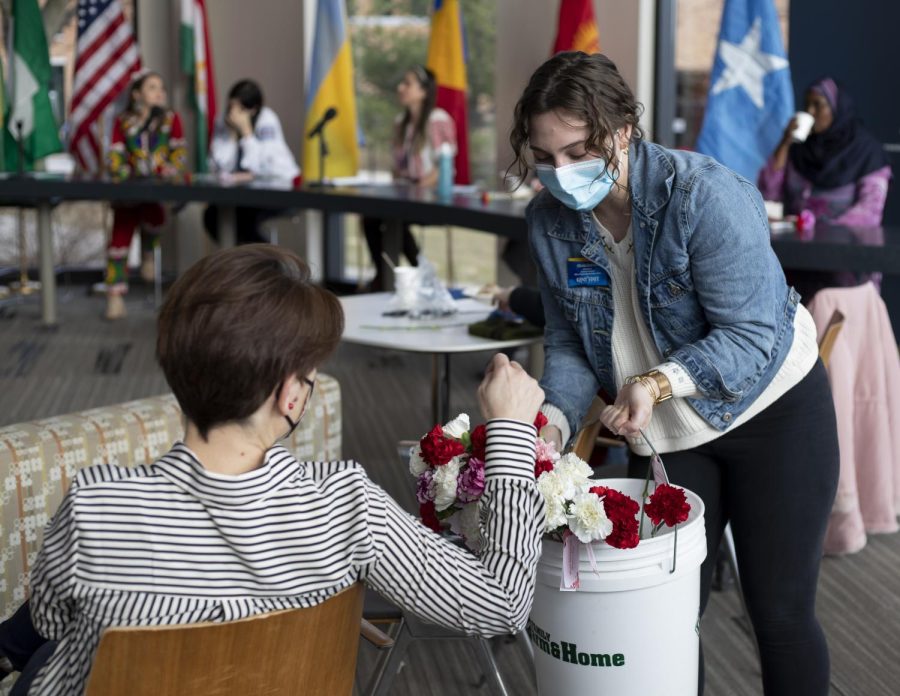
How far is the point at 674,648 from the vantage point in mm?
1749

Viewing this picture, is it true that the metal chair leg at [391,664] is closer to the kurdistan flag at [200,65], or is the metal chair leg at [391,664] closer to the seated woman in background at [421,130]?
the seated woman in background at [421,130]

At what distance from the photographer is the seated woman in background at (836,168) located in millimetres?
4680

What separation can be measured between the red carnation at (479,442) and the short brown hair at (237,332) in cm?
33

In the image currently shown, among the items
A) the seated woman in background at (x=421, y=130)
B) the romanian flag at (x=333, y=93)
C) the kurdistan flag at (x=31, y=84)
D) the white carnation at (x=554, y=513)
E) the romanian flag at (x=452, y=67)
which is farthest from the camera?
the romanian flag at (x=333, y=93)

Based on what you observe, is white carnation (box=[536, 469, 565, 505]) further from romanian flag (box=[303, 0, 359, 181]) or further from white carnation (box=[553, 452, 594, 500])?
romanian flag (box=[303, 0, 359, 181])

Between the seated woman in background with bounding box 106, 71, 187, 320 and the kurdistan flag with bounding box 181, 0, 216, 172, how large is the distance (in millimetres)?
920

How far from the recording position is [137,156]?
7.26 m

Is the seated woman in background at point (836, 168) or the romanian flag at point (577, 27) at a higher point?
the romanian flag at point (577, 27)

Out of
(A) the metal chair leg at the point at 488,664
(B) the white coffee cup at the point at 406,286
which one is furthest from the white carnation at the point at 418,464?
(B) the white coffee cup at the point at 406,286

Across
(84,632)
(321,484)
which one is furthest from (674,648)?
(84,632)

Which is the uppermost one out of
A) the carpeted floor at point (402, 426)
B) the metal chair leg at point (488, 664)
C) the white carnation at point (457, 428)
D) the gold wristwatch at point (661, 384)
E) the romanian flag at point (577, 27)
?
the romanian flag at point (577, 27)

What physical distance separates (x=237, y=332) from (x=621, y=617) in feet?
2.38

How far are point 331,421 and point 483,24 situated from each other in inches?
216

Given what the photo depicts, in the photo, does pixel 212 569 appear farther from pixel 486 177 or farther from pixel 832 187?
Answer: pixel 486 177
